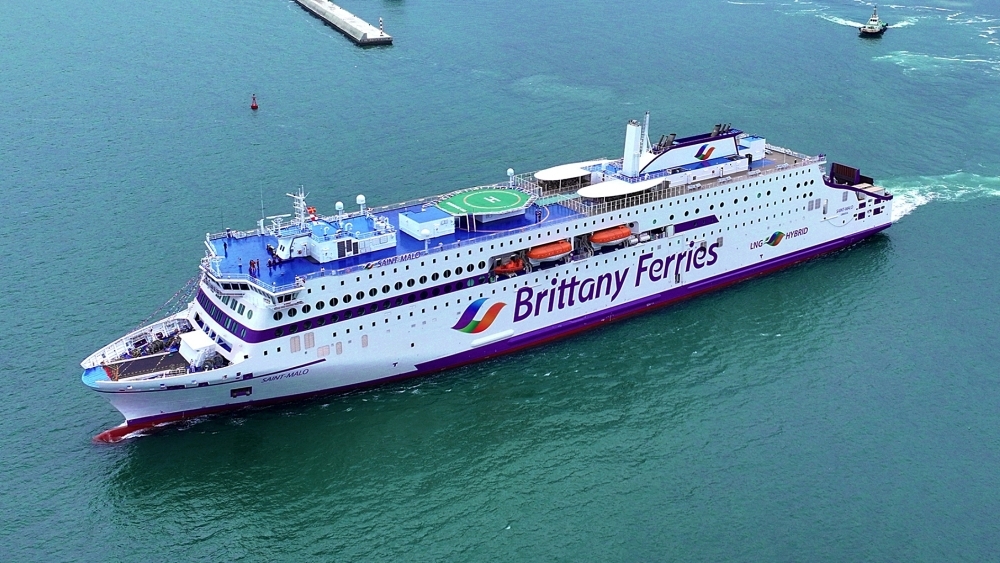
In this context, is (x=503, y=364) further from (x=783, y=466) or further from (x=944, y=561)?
(x=944, y=561)

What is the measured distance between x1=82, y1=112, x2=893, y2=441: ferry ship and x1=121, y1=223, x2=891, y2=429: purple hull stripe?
91 mm

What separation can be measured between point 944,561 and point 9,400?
125ft

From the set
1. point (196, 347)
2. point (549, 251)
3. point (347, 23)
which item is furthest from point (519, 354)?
point (347, 23)

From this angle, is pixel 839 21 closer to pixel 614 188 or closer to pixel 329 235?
pixel 614 188

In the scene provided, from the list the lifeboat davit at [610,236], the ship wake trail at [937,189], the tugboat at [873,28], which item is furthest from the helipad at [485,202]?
the tugboat at [873,28]

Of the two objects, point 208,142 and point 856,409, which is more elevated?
point 208,142

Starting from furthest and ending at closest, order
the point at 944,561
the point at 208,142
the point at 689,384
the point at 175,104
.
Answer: the point at 175,104
the point at 208,142
the point at 689,384
the point at 944,561

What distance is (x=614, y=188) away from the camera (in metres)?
48.8

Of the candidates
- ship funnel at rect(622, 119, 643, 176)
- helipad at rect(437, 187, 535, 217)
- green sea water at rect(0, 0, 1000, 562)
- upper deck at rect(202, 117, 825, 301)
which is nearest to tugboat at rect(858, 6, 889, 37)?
green sea water at rect(0, 0, 1000, 562)

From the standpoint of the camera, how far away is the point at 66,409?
40.4 m

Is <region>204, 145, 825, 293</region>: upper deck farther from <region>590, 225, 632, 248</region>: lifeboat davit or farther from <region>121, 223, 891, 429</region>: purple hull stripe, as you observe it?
<region>121, 223, 891, 429</region>: purple hull stripe

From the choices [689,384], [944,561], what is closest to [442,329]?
[689,384]

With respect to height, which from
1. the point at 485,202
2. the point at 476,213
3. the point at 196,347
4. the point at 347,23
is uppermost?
the point at 347,23

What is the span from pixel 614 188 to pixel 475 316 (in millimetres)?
10426
